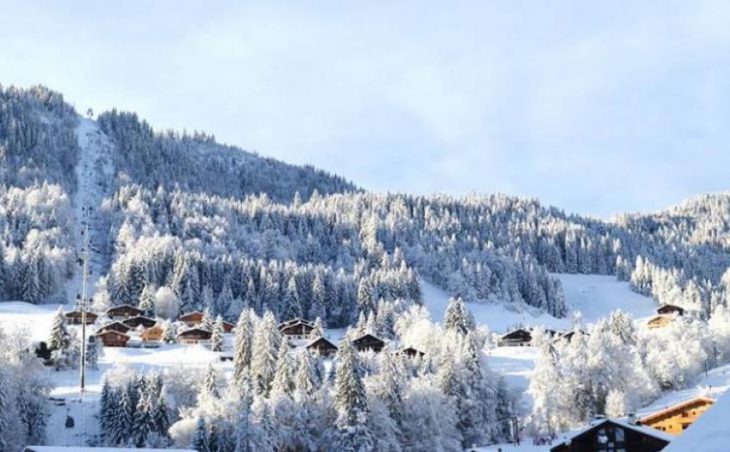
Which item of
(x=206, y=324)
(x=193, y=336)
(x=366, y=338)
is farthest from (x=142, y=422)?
(x=206, y=324)

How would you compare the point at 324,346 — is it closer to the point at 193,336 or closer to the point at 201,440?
the point at 193,336

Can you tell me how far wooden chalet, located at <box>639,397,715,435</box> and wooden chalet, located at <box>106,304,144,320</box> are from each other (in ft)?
299

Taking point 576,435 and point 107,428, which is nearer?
point 576,435

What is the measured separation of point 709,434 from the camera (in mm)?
7152

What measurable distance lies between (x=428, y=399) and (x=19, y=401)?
3348 cm

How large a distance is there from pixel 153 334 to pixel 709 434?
117 metres

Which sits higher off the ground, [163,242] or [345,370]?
[163,242]

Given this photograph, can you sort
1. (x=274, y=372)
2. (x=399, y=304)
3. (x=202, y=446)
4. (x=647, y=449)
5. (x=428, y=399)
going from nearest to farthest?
(x=647, y=449) < (x=202, y=446) < (x=428, y=399) < (x=274, y=372) < (x=399, y=304)

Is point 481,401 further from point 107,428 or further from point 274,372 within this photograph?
point 107,428

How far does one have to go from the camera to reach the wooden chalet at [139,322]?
416 feet

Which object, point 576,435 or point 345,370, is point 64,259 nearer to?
point 345,370

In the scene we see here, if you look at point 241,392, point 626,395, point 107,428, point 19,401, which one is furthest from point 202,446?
point 626,395

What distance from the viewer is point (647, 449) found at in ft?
183

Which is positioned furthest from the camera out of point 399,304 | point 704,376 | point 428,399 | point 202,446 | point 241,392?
point 399,304
